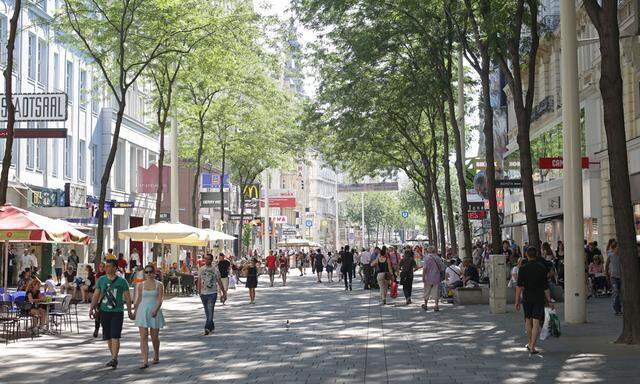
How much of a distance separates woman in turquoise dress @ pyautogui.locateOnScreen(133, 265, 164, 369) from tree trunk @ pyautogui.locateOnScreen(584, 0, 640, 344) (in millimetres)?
7592

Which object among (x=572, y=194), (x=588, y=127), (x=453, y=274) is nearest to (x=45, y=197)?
(x=453, y=274)

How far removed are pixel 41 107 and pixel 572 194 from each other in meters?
11.5

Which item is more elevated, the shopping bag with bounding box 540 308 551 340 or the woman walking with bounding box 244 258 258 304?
the woman walking with bounding box 244 258 258 304

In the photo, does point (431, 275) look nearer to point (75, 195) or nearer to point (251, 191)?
point (75, 195)

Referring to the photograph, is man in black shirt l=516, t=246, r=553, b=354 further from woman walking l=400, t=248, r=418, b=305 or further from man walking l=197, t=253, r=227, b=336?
woman walking l=400, t=248, r=418, b=305

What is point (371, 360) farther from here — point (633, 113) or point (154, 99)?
point (154, 99)

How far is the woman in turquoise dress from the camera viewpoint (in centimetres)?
1416

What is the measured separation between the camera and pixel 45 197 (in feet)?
127

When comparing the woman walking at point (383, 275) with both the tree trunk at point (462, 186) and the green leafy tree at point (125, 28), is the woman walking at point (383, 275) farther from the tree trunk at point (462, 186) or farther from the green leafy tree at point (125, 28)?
the green leafy tree at point (125, 28)

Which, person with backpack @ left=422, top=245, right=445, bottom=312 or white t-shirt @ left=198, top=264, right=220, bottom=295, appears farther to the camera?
person with backpack @ left=422, top=245, right=445, bottom=312

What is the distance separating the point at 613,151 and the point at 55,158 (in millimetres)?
30473

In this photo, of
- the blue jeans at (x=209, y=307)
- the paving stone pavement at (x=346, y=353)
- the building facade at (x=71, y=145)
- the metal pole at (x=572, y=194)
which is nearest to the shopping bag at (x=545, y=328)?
the paving stone pavement at (x=346, y=353)

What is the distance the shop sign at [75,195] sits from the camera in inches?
1591

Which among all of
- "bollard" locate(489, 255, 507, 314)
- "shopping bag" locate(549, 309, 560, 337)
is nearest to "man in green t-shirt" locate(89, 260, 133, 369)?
"shopping bag" locate(549, 309, 560, 337)
